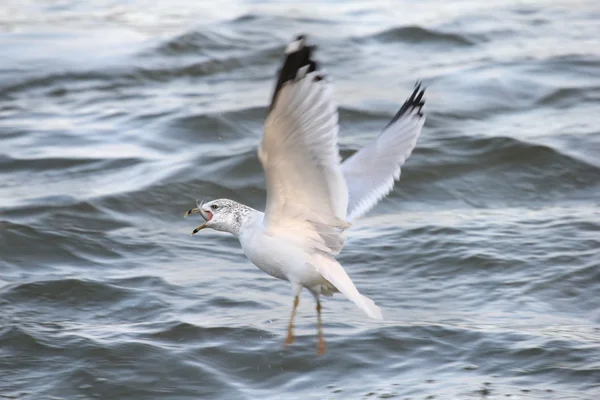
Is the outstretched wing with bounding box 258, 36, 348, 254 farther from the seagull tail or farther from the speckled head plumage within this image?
the speckled head plumage

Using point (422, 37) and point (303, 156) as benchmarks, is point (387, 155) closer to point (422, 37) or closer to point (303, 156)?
point (303, 156)

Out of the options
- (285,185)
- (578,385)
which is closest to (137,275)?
(285,185)

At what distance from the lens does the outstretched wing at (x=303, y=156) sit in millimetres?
4977

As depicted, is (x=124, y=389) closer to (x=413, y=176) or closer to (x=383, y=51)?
(x=413, y=176)

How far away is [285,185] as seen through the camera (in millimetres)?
5438

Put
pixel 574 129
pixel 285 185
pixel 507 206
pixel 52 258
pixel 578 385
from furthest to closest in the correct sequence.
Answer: pixel 574 129 < pixel 507 206 < pixel 52 258 < pixel 578 385 < pixel 285 185

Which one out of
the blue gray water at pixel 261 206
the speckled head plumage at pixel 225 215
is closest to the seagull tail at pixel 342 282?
the speckled head plumage at pixel 225 215

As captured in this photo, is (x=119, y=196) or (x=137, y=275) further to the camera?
(x=119, y=196)

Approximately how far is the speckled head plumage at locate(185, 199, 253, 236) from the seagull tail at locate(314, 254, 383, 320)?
51 centimetres

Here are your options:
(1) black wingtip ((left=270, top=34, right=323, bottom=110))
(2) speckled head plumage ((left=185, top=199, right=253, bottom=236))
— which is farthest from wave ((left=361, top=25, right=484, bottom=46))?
(1) black wingtip ((left=270, top=34, right=323, bottom=110))

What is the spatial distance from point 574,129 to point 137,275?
17.0 ft

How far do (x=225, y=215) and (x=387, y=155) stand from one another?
1.25 metres

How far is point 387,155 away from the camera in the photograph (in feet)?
22.1

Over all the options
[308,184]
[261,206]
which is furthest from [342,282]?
[261,206]
